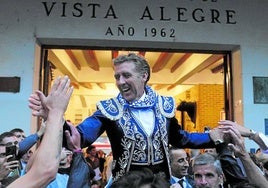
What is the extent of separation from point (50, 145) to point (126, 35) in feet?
16.0

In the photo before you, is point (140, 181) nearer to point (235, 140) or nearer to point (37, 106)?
point (37, 106)

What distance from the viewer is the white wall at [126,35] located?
20.0 ft

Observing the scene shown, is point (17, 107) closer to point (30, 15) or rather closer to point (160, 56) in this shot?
point (30, 15)

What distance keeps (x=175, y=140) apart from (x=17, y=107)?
363 centimetres

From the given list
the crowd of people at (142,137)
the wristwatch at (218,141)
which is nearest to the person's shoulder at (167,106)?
the crowd of people at (142,137)

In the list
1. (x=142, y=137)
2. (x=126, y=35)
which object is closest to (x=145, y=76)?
(x=142, y=137)

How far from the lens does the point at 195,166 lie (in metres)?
3.20

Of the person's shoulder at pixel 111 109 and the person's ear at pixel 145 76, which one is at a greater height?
the person's ear at pixel 145 76

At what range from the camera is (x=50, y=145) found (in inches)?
60.1

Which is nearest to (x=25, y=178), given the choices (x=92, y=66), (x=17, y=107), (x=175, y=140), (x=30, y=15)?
(x=175, y=140)

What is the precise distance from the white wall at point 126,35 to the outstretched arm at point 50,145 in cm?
446

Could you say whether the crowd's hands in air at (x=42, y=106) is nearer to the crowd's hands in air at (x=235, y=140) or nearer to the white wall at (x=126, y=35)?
the crowd's hands in air at (x=235, y=140)

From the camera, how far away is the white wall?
6.11 metres

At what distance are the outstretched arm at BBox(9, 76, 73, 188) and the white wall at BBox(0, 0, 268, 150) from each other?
4.46 metres
